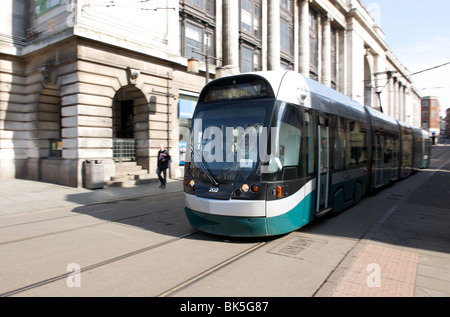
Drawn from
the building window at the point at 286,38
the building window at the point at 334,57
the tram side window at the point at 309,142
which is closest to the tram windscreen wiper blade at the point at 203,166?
the tram side window at the point at 309,142

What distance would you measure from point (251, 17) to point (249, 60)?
11.4 feet

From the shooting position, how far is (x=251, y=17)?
25250 mm

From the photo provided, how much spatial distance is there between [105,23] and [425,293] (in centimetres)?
1560

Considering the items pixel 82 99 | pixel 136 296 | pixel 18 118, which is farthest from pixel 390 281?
pixel 18 118

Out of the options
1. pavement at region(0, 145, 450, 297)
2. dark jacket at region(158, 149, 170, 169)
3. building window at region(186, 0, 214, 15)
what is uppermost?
building window at region(186, 0, 214, 15)

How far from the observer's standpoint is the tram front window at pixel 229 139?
17.5 ft

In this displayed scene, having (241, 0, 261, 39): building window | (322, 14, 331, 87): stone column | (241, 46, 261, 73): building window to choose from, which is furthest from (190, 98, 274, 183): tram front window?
(322, 14, 331, 87): stone column

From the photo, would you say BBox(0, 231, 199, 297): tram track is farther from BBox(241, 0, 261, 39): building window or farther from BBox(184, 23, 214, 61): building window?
BBox(241, 0, 261, 39): building window

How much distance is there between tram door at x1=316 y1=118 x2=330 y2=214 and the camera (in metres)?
6.65

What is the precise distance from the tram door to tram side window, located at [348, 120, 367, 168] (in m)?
1.87

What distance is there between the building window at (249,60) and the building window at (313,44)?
407 inches

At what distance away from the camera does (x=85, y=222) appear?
295 inches

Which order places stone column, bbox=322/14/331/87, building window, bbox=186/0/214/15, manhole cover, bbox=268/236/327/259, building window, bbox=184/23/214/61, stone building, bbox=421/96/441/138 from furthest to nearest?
stone building, bbox=421/96/441/138 < stone column, bbox=322/14/331/87 < building window, bbox=186/0/214/15 < building window, bbox=184/23/214/61 < manhole cover, bbox=268/236/327/259

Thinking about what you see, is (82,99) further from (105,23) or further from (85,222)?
(85,222)
